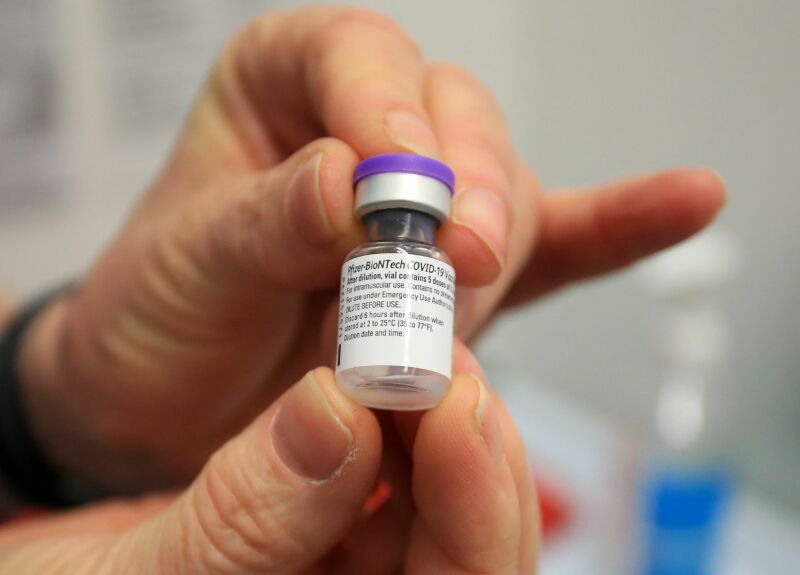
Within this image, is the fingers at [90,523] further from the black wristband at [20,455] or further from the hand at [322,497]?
the black wristband at [20,455]

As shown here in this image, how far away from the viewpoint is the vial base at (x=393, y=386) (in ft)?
1.36

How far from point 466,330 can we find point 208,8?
131 cm

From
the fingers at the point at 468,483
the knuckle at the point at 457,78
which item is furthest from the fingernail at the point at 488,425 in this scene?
the knuckle at the point at 457,78

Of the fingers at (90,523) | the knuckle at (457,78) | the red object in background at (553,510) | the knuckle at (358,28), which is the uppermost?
the knuckle at (358,28)

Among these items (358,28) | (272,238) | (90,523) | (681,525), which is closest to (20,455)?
(90,523)

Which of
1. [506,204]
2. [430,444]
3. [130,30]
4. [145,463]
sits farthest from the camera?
[130,30]

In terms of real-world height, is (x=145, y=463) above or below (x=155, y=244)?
below

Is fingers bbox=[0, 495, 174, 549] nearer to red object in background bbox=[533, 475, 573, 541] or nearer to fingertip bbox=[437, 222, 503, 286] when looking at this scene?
fingertip bbox=[437, 222, 503, 286]

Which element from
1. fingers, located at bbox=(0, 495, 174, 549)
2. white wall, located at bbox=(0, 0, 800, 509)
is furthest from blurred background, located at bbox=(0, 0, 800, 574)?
fingers, located at bbox=(0, 495, 174, 549)

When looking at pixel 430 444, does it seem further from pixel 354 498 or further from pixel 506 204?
pixel 506 204

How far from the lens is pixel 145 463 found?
3.01 ft

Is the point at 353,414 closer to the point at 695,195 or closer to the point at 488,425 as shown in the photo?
the point at 488,425

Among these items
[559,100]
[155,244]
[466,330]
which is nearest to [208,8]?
[559,100]

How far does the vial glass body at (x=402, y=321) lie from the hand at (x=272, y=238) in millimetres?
62
